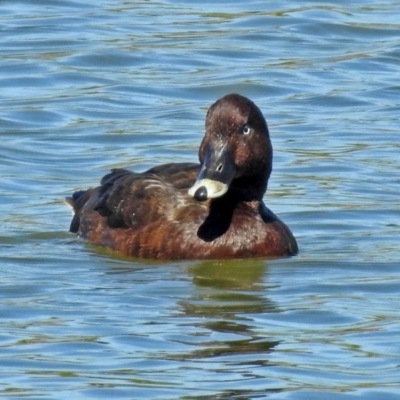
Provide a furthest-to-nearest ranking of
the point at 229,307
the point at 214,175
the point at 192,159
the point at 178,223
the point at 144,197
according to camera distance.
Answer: the point at 192,159, the point at 144,197, the point at 178,223, the point at 214,175, the point at 229,307

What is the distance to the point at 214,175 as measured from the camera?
452 inches

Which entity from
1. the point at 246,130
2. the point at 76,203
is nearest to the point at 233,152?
the point at 246,130

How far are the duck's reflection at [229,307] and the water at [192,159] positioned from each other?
0.07 ft

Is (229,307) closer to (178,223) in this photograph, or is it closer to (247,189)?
(178,223)

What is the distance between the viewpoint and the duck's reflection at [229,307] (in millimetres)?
9438

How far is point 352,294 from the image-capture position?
10867 mm

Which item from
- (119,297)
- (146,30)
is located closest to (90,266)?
(119,297)

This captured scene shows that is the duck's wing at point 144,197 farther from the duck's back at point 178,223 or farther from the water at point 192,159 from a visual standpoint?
the water at point 192,159

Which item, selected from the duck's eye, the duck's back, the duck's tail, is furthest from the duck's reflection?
the duck's tail

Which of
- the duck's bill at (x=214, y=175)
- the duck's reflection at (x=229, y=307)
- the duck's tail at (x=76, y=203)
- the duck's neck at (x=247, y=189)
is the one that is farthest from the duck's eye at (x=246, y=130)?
the duck's tail at (x=76, y=203)

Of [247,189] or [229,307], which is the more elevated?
[247,189]

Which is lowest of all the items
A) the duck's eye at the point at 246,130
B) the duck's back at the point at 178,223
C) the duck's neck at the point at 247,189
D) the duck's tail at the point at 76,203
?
the duck's tail at the point at 76,203

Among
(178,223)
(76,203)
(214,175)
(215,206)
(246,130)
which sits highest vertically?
(246,130)

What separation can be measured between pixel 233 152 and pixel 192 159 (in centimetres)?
350
